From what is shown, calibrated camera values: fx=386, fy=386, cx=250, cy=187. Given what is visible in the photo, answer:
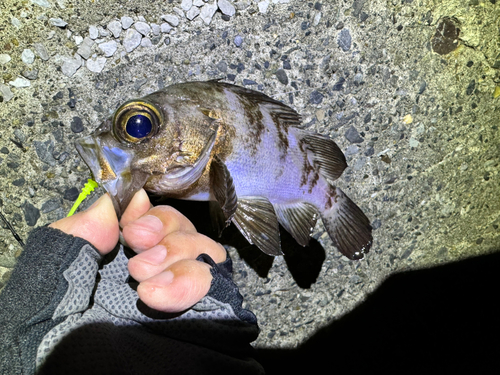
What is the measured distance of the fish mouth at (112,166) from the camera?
56.7 inches

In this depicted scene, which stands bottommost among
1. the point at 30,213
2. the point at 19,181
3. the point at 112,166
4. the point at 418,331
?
the point at 418,331

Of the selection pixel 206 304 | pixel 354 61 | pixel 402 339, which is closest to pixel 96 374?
pixel 206 304

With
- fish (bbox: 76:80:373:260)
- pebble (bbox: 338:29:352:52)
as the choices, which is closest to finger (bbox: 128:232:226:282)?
fish (bbox: 76:80:373:260)

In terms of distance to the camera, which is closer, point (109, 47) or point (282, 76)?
point (109, 47)

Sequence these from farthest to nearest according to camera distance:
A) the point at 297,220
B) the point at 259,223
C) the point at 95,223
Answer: the point at 297,220
the point at 259,223
the point at 95,223

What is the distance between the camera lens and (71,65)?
6.56ft

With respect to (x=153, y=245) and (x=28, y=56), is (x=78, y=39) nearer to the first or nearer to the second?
(x=28, y=56)

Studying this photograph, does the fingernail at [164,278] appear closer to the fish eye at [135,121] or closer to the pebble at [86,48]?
the fish eye at [135,121]

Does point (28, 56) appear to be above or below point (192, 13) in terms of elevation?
below

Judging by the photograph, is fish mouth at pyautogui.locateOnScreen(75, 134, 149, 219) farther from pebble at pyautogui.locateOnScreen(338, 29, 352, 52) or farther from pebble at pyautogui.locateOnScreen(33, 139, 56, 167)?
pebble at pyautogui.locateOnScreen(338, 29, 352, 52)

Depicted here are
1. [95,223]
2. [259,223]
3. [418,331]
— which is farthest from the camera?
[418,331]

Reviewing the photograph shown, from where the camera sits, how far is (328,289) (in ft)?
8.36

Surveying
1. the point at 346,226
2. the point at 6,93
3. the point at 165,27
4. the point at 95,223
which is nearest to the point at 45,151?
the point at 6,93

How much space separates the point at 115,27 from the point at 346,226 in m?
1.58
